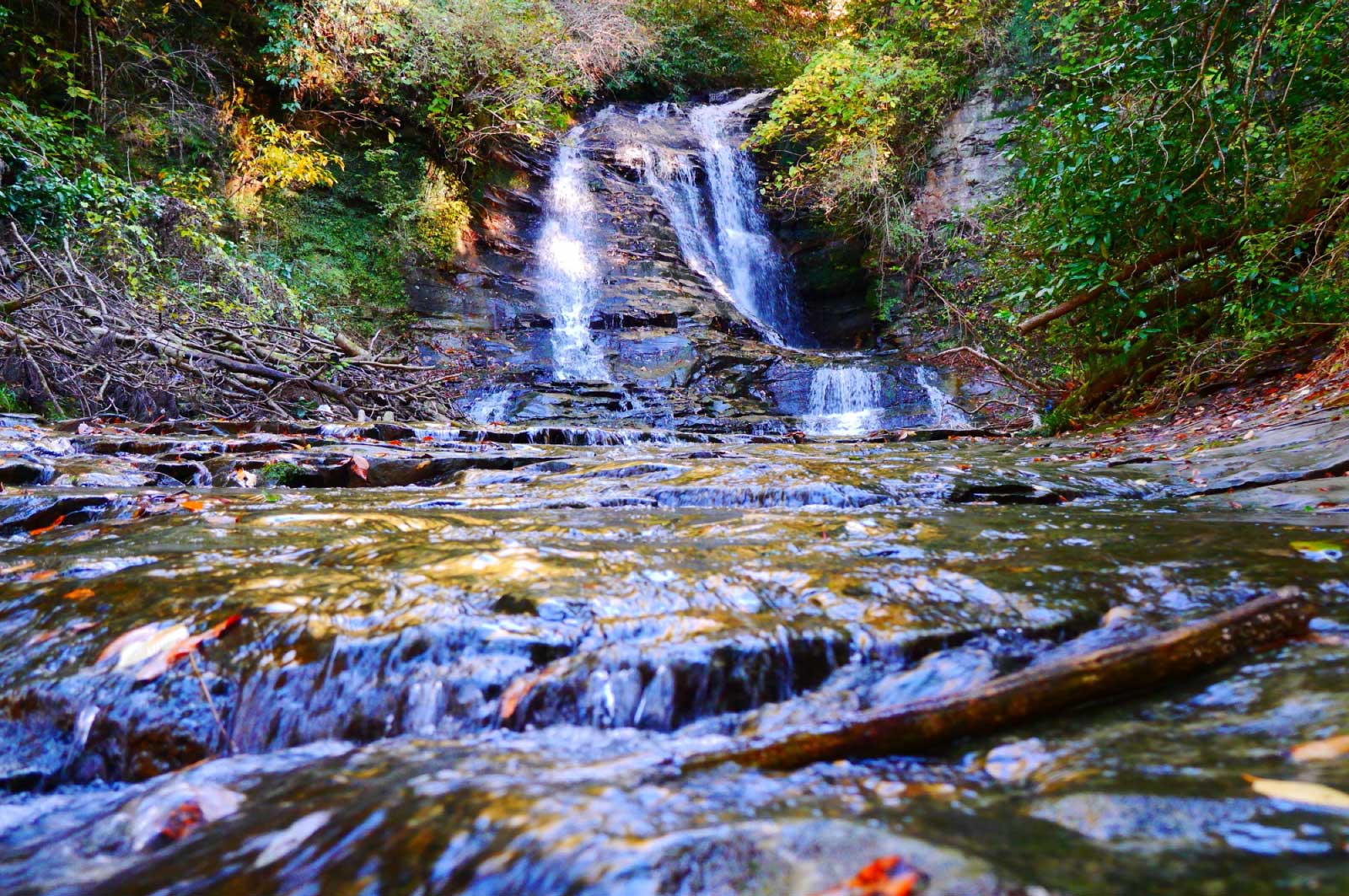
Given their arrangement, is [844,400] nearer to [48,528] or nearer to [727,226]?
[727,226]

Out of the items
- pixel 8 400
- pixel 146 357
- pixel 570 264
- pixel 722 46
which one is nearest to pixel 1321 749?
pixel 146 357

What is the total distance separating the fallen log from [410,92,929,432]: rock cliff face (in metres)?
9.31

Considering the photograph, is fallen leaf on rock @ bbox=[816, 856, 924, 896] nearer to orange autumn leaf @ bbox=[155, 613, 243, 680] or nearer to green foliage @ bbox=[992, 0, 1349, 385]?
orange autumn leaf @ bbox=[155, 613, 243, 680]

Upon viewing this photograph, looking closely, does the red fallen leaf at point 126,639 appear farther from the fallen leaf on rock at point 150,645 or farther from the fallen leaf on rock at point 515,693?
the fallen leaf on rock at point 515,693

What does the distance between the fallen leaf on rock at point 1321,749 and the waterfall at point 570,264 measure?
11.9m

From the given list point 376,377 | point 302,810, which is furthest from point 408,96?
point 302,810

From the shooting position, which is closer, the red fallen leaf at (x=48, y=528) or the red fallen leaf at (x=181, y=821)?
the red fallen leaf at (x=181, y=821)

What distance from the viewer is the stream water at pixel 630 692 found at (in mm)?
951

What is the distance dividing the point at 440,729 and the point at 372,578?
2.59 ft

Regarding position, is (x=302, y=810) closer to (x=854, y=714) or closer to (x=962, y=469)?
(x=854, y=714)

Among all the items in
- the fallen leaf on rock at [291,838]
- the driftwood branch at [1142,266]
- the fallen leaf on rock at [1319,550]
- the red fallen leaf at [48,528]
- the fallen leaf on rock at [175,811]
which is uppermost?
the driftwood branch at [1142,266]

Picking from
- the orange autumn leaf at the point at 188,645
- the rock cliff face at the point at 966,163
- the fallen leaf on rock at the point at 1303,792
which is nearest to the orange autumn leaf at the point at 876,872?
the fallen leaf on rock at the point at 1303,792

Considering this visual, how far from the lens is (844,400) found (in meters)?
12.2

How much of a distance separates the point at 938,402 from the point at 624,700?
11.3 metres
